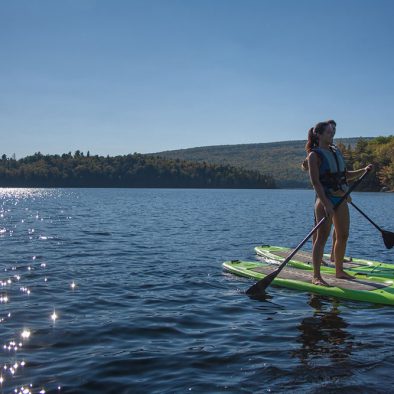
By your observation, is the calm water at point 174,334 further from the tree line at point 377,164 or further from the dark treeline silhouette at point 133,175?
the dark treeline silhouette at point 133,175

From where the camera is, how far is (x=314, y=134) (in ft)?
30.9

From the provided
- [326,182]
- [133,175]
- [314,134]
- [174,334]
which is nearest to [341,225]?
[326,182]

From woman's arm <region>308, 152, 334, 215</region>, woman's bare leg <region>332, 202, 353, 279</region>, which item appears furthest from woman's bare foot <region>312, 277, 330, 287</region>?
woman's arm <region>308, 152, 334, 215</region>

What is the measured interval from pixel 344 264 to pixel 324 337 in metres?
5.41

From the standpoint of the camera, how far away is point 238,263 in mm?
11969

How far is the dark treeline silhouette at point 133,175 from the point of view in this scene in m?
186

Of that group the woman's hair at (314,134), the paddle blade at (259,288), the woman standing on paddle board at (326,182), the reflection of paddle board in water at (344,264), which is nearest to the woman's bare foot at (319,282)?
the woman standing on paddle board at (326,182)

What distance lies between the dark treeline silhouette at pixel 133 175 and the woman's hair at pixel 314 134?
567 ft

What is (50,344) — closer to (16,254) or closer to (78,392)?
(78,392)

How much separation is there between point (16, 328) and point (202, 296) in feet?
11.6

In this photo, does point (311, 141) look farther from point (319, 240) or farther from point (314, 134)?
point (319, 240)

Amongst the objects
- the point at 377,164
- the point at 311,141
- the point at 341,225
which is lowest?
the point at 341,225

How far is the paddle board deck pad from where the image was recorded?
878 centimetres

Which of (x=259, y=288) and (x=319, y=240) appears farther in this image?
(x=259, y=288)
